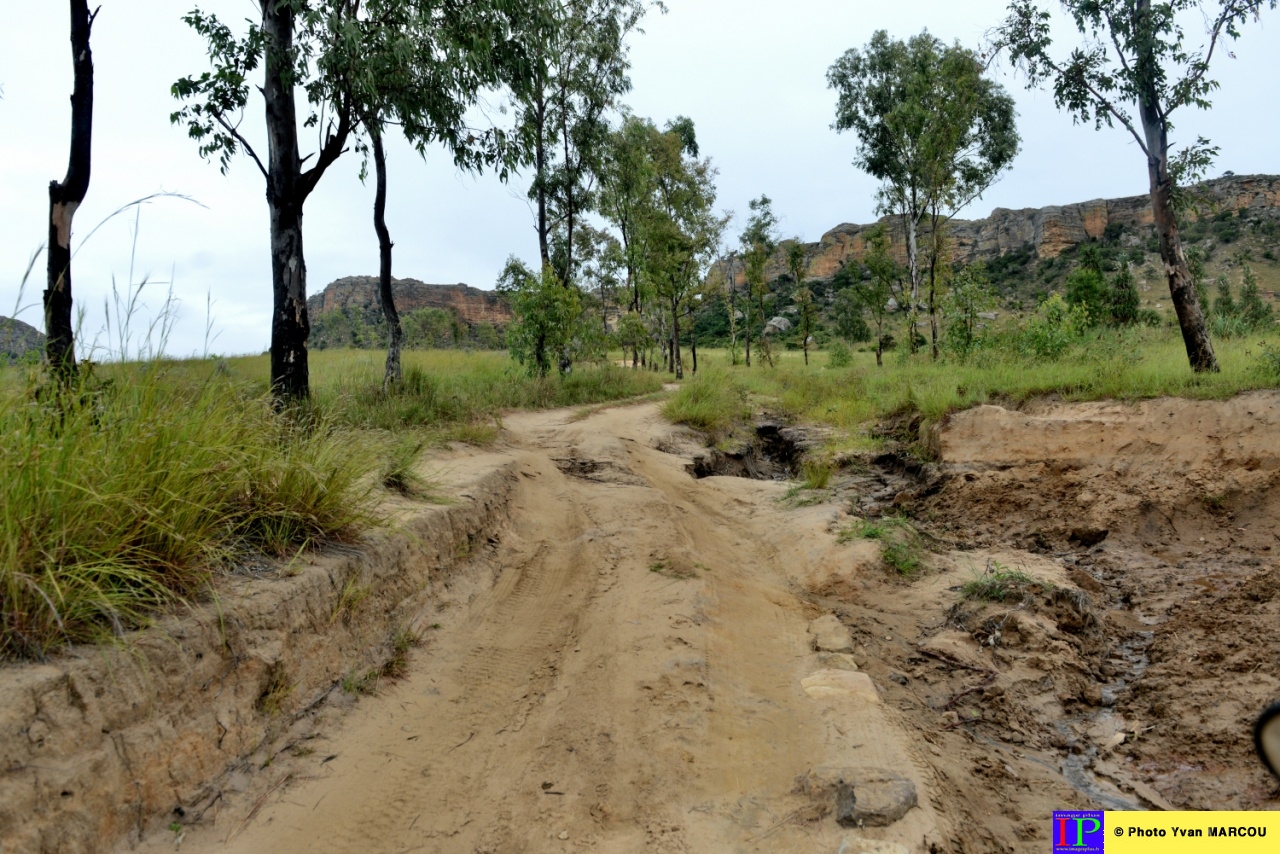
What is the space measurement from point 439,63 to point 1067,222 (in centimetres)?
7973

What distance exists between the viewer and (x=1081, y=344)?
528 inches

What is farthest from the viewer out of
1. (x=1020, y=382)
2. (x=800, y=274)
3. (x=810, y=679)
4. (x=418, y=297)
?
(x=418, y=297)

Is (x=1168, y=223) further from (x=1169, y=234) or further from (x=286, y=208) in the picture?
(x=286, y=208)

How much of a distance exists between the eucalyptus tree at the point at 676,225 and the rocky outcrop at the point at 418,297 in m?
72.6

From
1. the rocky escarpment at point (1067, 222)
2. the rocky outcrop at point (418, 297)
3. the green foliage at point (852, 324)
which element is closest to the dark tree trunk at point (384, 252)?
the green foliage at point (852, 324)

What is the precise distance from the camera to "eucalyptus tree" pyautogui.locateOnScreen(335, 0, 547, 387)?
7.23 m

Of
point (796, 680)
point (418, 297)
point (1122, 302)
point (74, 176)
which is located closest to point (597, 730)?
point (796, 680)

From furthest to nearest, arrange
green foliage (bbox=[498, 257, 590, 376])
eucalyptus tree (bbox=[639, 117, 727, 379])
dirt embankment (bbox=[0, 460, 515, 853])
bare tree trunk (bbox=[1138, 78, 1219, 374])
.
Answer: eucalyptus tree (bbox=[639, 117, 727, 379]) → green foliage (bbox=[498, 257, 590, 376]) → bare tree trunk (bbox=[1138, 78, 1219, 374]) → dirt embankment (bbox=[0, 460, 515, 853])

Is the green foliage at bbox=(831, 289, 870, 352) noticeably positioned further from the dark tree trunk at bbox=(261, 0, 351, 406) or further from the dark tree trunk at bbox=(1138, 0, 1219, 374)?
the dark tree trunk at bbox=(261, 0, 351, 406)

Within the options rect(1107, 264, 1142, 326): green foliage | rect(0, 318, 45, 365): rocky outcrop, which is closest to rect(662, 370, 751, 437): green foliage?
rect(0, 318, 45, 365): rocky outcrop

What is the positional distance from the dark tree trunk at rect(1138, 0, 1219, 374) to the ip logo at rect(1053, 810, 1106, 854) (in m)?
8.65

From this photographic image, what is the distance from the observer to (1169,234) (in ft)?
32.3

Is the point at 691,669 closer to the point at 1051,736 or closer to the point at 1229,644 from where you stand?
the point at 1051,736

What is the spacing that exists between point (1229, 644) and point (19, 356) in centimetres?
727
